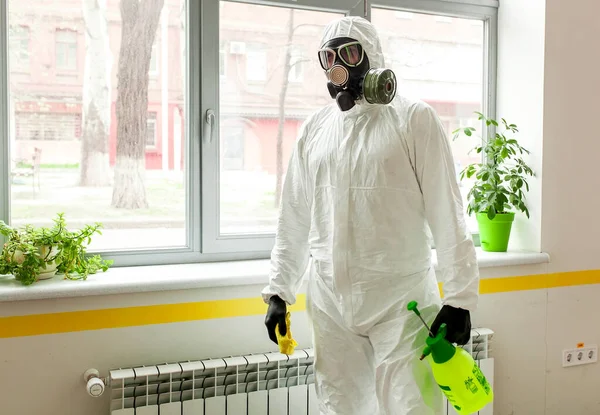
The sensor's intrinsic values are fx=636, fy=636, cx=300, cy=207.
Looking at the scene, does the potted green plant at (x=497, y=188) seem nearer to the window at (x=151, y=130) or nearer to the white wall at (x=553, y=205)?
the white wall at (x=553, y=205)

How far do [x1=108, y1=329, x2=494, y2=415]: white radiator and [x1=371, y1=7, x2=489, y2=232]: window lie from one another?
4.52ft

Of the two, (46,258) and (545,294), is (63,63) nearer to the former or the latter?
(46,258)

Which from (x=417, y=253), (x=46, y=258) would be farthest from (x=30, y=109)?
(x=417, y=253)

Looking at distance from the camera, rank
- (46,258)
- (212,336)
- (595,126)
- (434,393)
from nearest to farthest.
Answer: (434,393), (46,258), (212,336), (595,126)

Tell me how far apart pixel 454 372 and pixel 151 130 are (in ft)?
5.19

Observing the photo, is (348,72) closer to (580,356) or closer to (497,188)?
(497,188)

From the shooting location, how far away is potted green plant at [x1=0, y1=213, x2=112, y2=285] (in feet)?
7.20

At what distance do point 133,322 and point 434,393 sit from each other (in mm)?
1104

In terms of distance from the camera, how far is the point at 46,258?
7.41 ft

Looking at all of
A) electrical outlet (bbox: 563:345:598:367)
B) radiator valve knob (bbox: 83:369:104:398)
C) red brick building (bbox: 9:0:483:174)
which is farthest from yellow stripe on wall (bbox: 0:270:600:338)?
electrical outlet (bbox: 563:345:598:367)

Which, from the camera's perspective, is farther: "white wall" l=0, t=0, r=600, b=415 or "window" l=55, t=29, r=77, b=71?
"white wall" l=0, t=0, r=600, b=415

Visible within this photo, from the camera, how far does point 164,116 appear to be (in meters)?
2.67

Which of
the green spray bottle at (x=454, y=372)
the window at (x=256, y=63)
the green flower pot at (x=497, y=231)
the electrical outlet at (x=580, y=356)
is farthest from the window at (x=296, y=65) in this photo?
the electrical outlet at (x=580, y=356)

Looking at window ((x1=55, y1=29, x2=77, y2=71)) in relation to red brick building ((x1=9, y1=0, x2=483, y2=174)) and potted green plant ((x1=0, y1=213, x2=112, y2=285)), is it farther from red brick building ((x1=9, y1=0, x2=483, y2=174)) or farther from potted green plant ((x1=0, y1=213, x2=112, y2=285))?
potted green plant ((x1=0, y1=213, x2=112, y2=285))
